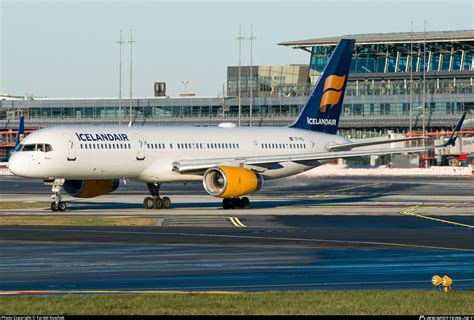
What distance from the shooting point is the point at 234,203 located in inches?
2308

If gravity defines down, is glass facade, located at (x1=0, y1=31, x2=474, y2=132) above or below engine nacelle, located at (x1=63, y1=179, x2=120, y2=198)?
above

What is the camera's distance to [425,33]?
156m

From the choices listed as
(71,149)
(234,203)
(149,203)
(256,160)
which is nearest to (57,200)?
(71,149)

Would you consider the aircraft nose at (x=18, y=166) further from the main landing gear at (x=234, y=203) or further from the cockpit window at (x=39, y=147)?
the main landing gear at (x=234, y=203)

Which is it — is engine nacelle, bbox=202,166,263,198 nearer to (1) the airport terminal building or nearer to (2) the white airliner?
(2) the white airliner

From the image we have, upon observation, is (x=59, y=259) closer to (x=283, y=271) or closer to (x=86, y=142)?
(x=283, y=271)

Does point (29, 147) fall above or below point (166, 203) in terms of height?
above

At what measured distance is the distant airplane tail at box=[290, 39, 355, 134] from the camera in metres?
67.6

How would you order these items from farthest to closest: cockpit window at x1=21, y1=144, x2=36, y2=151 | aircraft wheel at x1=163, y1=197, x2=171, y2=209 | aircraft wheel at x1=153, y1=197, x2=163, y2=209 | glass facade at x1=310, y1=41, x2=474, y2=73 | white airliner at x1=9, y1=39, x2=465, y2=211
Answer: glass facade at x1=310, y1=41, x2=474, y2=73 < aircraft wheel at x1=163, y1=197, x2=171, y2=209 < aircraft wheel at x1=153, y1=197, x2=163, y2=209 < white airliner at x1=9, y1=39, x2=465, y2=211 < cockpit window at x1=21, y1=144, x2=36, y2=151

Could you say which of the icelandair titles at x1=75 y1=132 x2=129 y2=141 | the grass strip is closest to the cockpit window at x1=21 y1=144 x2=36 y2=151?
the icelandair titles at x1=75 y1=132 x2=129 y2=141

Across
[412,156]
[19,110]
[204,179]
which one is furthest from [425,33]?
[204,179]

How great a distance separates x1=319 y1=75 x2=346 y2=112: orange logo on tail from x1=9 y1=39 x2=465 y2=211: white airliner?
0.06 meters

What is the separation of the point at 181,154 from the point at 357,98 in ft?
356

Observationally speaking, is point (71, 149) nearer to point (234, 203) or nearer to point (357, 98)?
point (234, 203)
